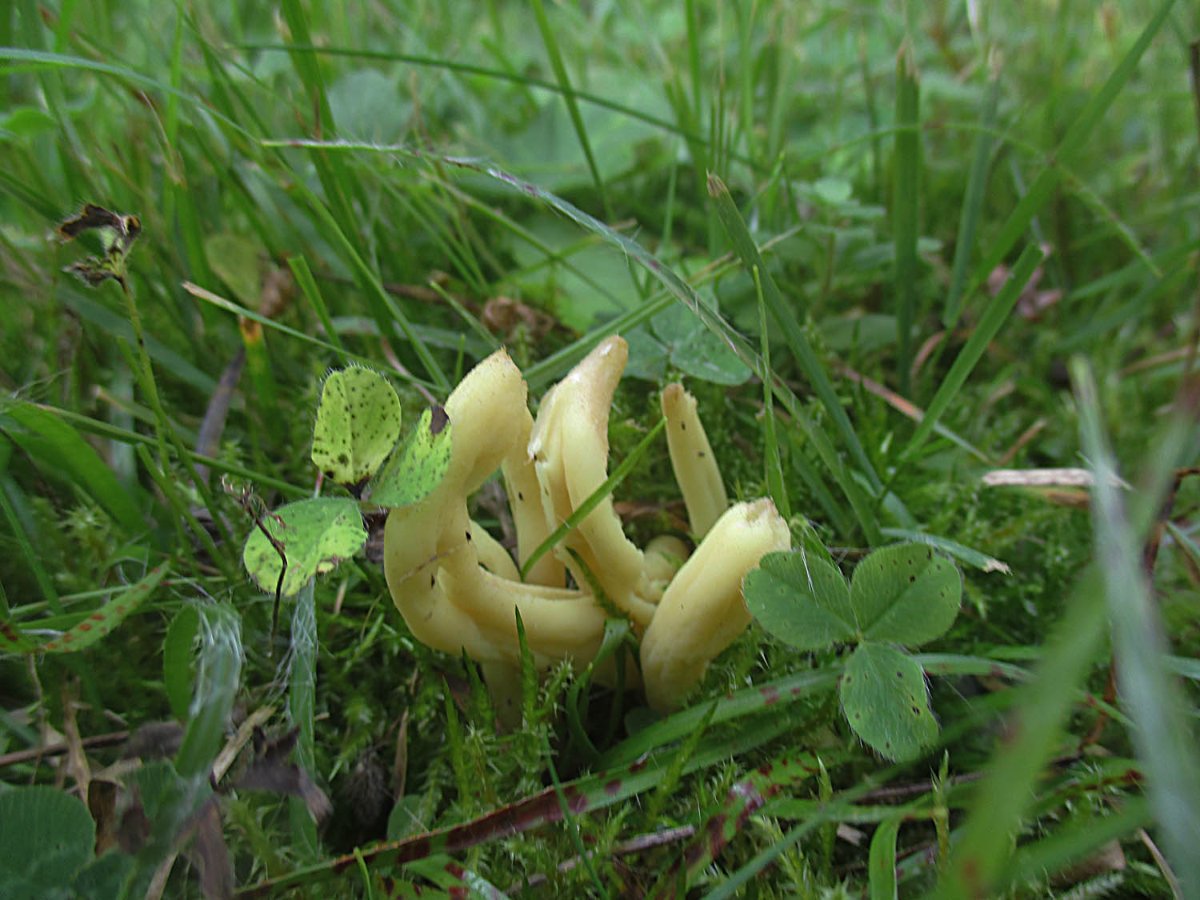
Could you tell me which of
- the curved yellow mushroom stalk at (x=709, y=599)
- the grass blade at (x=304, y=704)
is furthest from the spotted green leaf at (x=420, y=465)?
the curved yellow mushroom stalk at (x=709, y=599)

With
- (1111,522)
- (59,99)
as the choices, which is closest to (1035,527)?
(1111,522)

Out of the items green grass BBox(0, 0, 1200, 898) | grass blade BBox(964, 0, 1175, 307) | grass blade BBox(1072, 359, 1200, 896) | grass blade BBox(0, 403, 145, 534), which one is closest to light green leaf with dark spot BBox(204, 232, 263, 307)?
green grass BBox(0, 0, 1200, 898)

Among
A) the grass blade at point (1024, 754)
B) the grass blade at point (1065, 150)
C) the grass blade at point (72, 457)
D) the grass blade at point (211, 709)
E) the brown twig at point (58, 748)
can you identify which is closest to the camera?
the grass blade at point (1024, 754)

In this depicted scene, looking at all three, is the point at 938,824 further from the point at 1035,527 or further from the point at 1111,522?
the point at 1035,527

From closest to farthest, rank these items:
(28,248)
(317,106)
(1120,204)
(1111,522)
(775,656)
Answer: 1. (1111,522)
2. (775,656)
3. (317,106)
4. (28,248)
5. (1120,204)

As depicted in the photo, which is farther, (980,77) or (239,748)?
(980,77)

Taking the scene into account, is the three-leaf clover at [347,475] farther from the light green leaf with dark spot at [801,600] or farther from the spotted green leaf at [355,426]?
the light green leaf with dark spot at [801,600]
